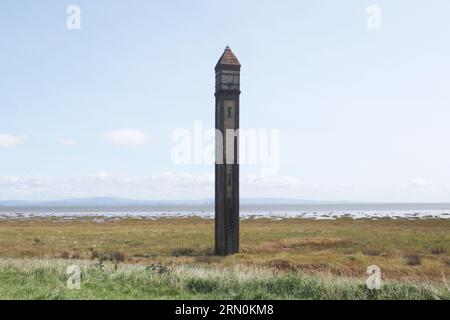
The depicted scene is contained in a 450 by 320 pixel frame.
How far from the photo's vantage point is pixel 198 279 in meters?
13.3

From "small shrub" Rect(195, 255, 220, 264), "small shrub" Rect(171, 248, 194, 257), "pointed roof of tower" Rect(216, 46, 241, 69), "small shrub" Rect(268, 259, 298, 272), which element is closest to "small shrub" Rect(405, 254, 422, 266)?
"small shrub" Rect(268, 259, 298, 272)

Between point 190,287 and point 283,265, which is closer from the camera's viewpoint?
point 190,287

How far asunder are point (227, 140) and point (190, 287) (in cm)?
1017

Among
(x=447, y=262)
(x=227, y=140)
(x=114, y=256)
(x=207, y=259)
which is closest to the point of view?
(x=227, y=140)

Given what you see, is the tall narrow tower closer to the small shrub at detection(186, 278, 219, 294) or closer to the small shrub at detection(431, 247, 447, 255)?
the small shrub at detection(186, 278, 219, 294)

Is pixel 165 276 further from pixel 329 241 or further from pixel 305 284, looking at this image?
pixel 329 241

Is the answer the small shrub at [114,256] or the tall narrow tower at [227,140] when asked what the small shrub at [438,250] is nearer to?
the tall narrow tower at [227,140]

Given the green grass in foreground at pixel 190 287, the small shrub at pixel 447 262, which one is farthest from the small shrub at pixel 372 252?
the green grass in foreground at pixel 190 287

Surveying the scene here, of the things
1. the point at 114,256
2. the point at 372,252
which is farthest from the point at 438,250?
the point at 114,256

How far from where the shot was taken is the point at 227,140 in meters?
22.0

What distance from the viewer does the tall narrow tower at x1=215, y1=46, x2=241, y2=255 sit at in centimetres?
2203

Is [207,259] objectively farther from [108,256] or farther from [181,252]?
[108,256]
